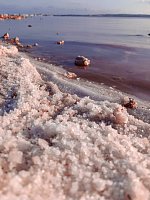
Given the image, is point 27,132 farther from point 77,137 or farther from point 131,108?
point 131,108

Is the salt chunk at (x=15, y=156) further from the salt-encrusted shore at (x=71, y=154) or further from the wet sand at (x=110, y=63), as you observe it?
the wet sand at (x=110, y=63)

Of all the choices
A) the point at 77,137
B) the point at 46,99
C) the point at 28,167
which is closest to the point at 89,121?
the point at 77,137

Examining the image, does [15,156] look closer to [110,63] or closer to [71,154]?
[71,154]

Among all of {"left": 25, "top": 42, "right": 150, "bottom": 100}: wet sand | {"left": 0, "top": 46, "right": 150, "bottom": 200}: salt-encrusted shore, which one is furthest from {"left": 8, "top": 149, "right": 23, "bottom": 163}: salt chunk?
{"left": 25, "top": 42, "right": 150, "bottom": 100}: wet sand

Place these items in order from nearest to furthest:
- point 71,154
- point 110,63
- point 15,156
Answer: point 15,156, point 71,154, point 110,63

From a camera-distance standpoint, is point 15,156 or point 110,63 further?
point 110,63

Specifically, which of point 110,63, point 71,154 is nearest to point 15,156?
point 71,154

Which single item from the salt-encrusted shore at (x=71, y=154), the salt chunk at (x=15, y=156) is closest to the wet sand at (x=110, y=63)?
the salt-encrusted shore at (x=71, y=154)
